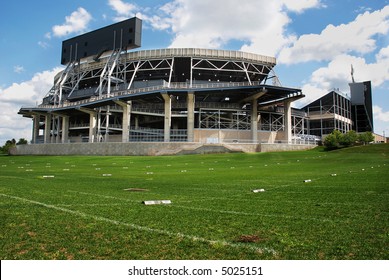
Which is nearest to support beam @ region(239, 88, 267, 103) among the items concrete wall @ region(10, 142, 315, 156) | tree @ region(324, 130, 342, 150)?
concrete wall @ region(10, 142, 315, 156)

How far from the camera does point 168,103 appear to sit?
208ft

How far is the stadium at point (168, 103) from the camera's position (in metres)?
62.0

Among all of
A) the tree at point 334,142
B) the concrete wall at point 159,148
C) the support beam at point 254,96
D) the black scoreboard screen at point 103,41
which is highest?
the black scoreboard screen at point 103,41

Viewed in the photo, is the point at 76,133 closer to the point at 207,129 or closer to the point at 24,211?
the point at 207,129

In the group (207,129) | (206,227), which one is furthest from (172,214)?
(207,129)

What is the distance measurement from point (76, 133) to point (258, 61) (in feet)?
170

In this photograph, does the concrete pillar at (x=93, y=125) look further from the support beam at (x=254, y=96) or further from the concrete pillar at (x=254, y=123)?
the concrete pillar at (x=254, y=123)

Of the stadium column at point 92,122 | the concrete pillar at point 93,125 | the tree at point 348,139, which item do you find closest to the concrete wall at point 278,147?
the tree at point 348,139

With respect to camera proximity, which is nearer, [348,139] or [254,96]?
[348,139]

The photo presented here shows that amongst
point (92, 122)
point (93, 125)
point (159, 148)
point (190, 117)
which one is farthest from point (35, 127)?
point (190, 117)

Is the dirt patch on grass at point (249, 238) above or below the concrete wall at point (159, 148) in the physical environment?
below

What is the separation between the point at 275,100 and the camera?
69625 mm

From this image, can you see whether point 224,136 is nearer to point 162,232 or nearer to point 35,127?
point 35,127

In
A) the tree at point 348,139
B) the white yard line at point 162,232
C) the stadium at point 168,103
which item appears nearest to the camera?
the white yard line at point 162,232
